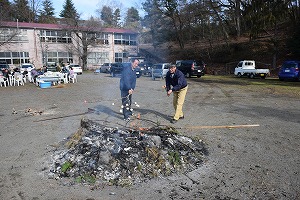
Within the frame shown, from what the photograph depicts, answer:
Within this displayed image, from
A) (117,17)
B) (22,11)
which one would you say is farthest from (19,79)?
(22,11)

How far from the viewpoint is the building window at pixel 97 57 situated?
3815 cm

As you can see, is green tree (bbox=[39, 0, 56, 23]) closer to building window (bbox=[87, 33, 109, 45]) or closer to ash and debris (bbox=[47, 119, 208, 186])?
building window (bbox=[87, 33, 109, 45])

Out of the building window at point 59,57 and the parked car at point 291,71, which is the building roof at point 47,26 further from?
the parked car at point 291,71

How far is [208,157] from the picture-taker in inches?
179

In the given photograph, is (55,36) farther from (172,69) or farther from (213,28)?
(172,69)

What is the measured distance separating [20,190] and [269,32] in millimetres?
35164

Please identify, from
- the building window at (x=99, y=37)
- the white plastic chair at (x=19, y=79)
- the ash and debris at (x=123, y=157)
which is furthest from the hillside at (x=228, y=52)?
the ash and debris at (x=123, y=157)

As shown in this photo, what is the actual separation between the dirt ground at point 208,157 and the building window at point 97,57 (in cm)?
3012

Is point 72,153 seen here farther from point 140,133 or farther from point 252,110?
point 252,110

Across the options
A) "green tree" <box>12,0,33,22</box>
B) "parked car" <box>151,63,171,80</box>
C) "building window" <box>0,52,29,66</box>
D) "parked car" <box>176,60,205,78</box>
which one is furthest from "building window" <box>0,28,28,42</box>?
"parked car" <box>176,60,205,78</box>

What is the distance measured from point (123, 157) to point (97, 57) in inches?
1429

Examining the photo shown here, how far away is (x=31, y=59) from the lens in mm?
33344

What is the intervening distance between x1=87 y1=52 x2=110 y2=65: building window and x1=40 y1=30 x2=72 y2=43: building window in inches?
156

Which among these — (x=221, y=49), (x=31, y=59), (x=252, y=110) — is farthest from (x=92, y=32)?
(x=252, y=110)
